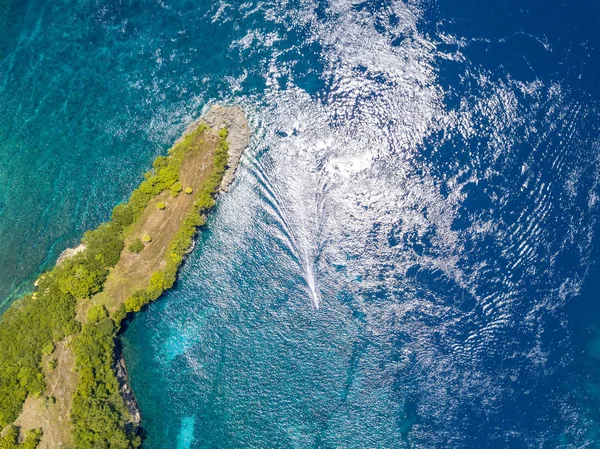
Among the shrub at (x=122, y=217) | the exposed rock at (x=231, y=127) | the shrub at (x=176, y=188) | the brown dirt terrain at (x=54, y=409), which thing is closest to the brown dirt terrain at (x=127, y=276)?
the brown dirt terrain at (x=54, y=409)

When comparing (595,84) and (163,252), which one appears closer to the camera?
(163,252)

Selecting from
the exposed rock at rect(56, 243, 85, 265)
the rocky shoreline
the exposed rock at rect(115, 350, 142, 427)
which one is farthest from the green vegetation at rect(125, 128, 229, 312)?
the exposed rock at rect(56, 243, 85, 265)

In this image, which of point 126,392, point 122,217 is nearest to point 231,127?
point 122,217

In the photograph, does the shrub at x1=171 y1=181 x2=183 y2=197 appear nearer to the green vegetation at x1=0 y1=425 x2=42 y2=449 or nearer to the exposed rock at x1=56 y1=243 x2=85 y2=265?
the exposed rock at x1=56 y1=243 x2=85 y2=265

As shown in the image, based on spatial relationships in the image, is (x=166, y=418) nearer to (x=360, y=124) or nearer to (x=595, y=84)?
(x=360, y=124)

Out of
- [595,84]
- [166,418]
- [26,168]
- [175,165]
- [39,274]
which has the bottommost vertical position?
[166,418]

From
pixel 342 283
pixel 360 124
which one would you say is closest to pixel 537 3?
pixel 360 124
